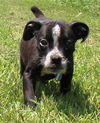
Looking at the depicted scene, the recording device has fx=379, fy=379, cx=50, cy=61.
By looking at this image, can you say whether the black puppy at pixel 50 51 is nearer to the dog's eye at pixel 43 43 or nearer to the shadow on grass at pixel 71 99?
the dog's eye at pixel 43 43

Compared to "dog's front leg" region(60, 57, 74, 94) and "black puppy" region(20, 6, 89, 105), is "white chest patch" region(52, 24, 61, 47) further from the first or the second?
"dog's front leg" region(60, 57, 74, 94)

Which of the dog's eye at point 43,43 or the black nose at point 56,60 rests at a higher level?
the dog's eye at point 43,43

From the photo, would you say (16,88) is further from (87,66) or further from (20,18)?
(20,18)

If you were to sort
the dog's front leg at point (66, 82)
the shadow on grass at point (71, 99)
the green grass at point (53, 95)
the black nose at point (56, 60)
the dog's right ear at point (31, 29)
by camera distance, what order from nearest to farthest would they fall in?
the green grass at point (53, 95) → the black nose at point (56, 60) → the shadow on grass at point (71, 99) → the dog's right ear at point (31, 29) → the dog's front leg at point (66, 82)

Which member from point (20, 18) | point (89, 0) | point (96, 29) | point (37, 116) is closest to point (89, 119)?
point (37, 116)

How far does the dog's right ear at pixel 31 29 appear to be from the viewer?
14.3 ft

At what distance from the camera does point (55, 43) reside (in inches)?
155

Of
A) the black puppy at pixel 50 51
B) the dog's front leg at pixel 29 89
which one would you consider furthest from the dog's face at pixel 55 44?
the dog's front leg at pixel 29 89

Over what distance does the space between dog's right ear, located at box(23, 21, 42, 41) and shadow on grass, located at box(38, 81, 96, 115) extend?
673 mm

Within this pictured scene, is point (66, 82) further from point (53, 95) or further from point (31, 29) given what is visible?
point (31, 29)

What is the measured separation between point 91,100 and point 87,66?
4.80ft

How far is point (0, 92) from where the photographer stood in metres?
4.23

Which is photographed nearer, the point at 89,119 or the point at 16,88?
the point at 89,119

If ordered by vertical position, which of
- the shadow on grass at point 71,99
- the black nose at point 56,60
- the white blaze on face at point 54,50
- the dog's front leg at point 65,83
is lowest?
the shadow on grass at point 71,99
